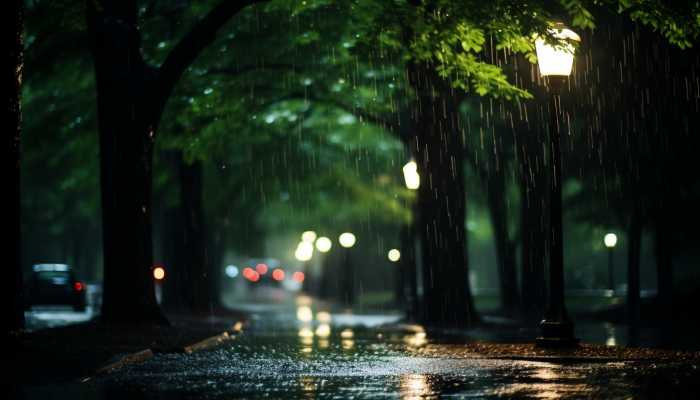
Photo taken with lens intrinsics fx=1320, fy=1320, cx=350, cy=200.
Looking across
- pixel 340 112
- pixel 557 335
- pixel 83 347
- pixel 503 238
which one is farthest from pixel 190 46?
pixel 503 238

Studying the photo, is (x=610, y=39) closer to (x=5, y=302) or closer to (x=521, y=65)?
(x=521, y=65)

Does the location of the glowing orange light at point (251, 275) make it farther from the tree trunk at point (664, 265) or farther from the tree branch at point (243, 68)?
the tree branch at point (243, 68)

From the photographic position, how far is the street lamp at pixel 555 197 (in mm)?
19688

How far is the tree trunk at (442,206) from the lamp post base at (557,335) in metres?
11.8

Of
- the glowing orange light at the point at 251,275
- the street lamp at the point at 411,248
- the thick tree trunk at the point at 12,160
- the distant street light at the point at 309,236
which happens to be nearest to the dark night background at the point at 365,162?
the thick tree trunk at the point at 12,160

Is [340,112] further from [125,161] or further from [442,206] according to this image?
[125,161]

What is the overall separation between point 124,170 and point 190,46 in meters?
2.96

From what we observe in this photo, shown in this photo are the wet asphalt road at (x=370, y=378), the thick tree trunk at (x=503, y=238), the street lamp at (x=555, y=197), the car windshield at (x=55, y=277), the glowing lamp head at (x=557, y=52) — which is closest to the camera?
the wet asphalt road at (x=370, y=378)

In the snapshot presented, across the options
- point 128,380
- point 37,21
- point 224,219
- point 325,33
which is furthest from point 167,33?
point 224,219

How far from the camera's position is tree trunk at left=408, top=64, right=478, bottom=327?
3147 cm

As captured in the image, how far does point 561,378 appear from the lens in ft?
48.4

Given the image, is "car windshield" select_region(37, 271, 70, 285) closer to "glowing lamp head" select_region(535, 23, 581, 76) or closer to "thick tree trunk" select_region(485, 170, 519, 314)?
"thick tree trunk" select_region(485, 170, 519, 314)

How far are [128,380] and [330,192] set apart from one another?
3412 centimetres

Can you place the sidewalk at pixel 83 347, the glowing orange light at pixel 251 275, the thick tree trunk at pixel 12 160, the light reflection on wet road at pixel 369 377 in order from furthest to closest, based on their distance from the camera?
1. the glowing orange light at pixel 251 275
2. the thick tree trunk at pixel 12 160
3. the sidewalk at pixel 83 347
4. the light reflection on wet road at pixel 369 377
